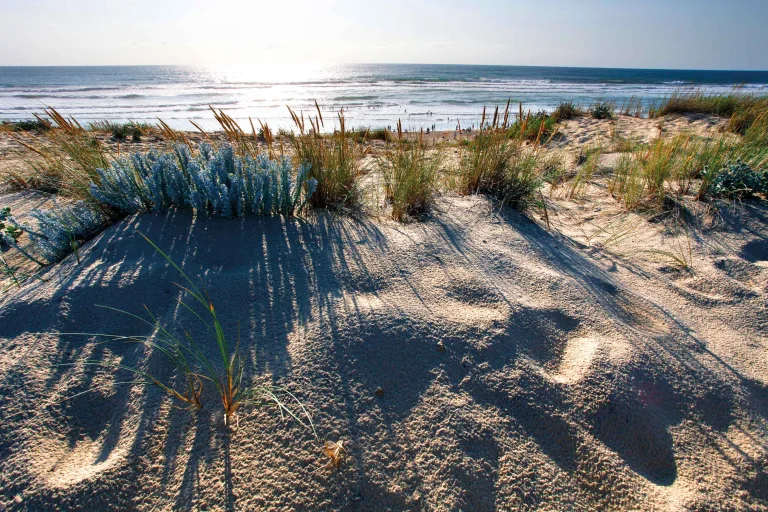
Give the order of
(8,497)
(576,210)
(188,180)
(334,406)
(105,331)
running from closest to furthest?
(8,497) < (334,406) < (105,331) < (188,180) < (576,210)

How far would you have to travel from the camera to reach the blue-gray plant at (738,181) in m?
3.10

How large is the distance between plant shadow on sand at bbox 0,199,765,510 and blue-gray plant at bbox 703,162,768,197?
1918 millimetres

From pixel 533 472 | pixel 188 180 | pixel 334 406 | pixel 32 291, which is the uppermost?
pixel 188 180

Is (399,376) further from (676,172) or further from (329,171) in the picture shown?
(676,172)

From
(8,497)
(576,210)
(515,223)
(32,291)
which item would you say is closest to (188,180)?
(32,291)

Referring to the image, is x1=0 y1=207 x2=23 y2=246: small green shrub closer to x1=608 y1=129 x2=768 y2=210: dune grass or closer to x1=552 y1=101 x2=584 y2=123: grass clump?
x1=608 y1=129 x2=768 y2=210: dune grass

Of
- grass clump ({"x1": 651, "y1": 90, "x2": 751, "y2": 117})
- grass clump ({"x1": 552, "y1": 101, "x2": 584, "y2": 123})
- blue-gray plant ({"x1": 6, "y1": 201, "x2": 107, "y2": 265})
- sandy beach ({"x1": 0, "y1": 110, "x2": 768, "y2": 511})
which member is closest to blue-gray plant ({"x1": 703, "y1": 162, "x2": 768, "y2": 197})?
sandy beach ({"x1": 0, "y1": 110, "x2": 768, "y2": 511})

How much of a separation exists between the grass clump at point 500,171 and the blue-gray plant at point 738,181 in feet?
4.75

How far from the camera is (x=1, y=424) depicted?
1.25 m

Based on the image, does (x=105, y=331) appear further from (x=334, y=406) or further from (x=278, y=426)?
(x=334, y=406)

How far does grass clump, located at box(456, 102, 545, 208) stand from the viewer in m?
3.11

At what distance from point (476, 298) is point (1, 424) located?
→ 1.92m

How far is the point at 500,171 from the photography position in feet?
10.6

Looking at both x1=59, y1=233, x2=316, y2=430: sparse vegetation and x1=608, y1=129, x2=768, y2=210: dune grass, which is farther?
x1=608, y1=129, x2=768, y2=210: dune grass
